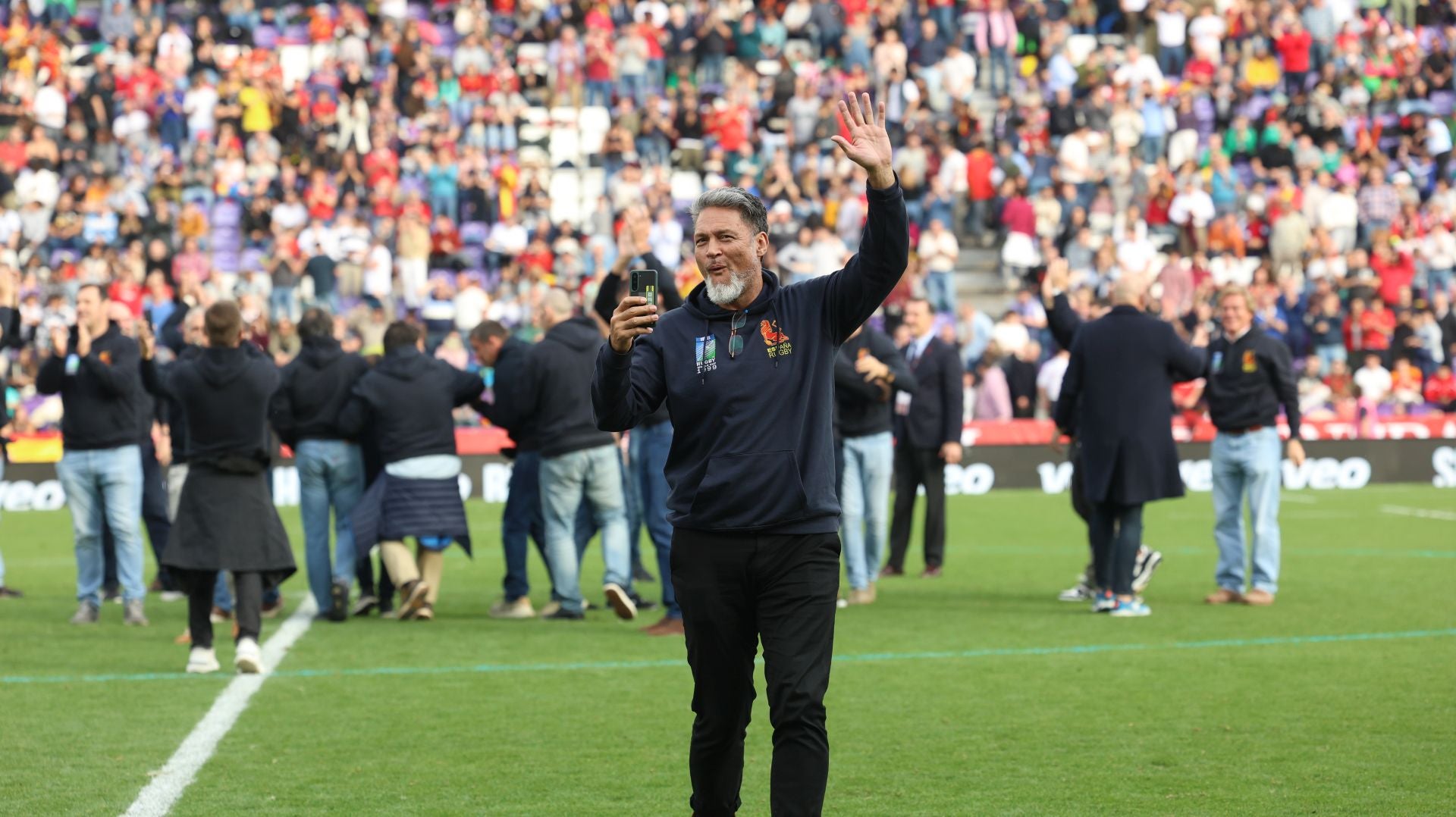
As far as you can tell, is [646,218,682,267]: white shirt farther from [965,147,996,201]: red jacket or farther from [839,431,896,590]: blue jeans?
[839,431,896,590]: blue jeans

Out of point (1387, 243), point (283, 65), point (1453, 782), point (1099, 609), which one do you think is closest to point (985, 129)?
point (1387, 243)

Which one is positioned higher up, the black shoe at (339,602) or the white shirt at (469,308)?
the white shirt at (469,308)

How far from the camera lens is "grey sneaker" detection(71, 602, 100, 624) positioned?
12.8 metres

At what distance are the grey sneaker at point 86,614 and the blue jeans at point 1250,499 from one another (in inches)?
289

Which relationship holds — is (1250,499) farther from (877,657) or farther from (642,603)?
(642,603)

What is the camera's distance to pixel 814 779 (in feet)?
18.1

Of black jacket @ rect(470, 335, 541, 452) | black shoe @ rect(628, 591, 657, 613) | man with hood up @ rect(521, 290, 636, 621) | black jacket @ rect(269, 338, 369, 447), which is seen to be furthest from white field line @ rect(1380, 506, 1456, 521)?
black jacket @ rect(269, 338, 369, 447)

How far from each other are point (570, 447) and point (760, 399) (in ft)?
22.1

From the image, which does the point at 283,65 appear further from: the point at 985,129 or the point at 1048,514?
the point at 1048,514

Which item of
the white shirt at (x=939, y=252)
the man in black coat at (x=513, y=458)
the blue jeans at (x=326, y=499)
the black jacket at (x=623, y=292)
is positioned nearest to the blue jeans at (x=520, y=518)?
the man in black coat at (x=513, y=458)

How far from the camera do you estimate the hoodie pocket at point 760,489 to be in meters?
5.70

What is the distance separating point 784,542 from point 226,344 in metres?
5.51

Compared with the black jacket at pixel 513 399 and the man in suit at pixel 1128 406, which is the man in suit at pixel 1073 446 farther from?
the black jacket at pixel 513 399

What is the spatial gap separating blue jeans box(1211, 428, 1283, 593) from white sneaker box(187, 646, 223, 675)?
6422 mm
